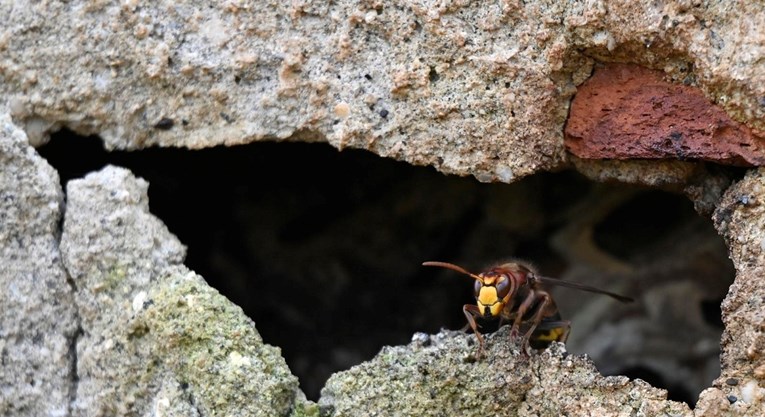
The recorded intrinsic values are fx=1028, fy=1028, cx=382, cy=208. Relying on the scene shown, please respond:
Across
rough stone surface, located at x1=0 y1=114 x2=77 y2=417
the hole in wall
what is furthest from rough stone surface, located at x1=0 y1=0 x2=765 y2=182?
the hole in wall

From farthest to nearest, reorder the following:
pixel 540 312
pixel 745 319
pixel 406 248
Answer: pixel 406 248
pixel 540 312
pixel 745 319

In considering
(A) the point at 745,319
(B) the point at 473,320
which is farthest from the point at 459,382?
(A) the point at 745,319

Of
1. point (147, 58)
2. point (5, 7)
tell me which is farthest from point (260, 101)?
point (5, 7)

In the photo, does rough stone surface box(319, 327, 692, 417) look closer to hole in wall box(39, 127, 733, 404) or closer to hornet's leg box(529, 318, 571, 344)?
hornet's leg box(529, 318, 571, 344)

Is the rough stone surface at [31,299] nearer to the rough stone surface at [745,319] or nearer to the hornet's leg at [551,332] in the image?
the hornet's leg at [551,332]

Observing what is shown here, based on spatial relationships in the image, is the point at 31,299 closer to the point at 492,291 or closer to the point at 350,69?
the point at 350,69
